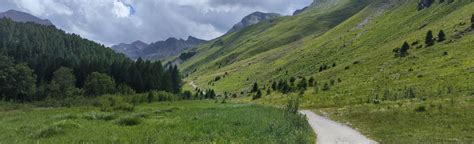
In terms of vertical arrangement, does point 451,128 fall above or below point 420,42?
below

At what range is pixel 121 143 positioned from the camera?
22266 millimetres

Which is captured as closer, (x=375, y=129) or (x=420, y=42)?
(x=375, y=129)

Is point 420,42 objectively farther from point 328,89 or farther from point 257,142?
A: point 257,142

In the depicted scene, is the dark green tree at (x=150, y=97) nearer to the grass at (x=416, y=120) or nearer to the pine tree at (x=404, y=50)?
the pine tree at (x=404, y=50)

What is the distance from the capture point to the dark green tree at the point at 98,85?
401ft

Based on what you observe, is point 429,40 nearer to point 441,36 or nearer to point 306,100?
point 441,36

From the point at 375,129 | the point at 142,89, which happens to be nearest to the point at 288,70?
the point at 142,89

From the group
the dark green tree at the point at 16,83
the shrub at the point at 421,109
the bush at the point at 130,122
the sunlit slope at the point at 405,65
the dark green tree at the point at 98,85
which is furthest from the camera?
the dark green tree at the point at 98,85

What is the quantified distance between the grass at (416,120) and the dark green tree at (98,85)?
84747 mm

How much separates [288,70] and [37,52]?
11610 centimetres

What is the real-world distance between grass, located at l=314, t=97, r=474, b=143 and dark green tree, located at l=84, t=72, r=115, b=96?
8475 cm

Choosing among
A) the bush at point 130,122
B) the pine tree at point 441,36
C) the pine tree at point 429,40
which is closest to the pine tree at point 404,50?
the pine tree at point 429,40

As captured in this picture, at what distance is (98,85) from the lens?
403 ft

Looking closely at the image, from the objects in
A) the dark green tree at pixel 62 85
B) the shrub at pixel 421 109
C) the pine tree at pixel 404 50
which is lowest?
the shrub at pixel 421 109
